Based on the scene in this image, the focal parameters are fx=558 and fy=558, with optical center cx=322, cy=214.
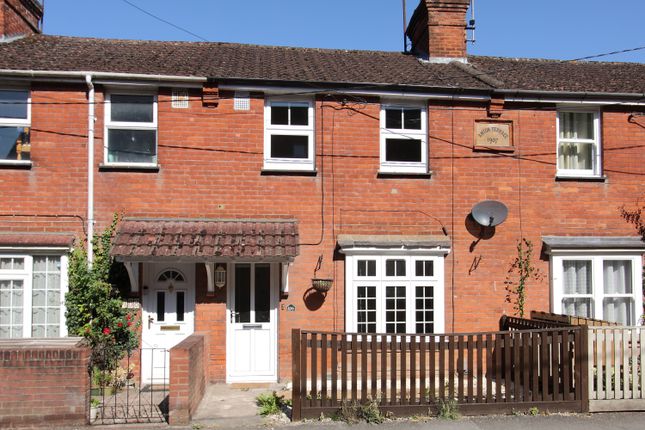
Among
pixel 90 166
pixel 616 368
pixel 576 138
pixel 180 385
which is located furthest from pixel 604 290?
pixel 90 166

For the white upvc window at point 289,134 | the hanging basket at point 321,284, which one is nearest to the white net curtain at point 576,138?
the white upvc window at point 289,134

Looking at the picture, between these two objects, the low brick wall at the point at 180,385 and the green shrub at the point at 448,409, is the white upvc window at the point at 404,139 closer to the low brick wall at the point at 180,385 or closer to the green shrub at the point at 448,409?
the green shrub at the point at 448,409

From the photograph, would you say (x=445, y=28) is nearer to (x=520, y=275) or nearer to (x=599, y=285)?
(x=520, y=275)

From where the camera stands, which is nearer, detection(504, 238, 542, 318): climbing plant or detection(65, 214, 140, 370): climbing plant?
detection(65, 214, 140, 370): climbing plant

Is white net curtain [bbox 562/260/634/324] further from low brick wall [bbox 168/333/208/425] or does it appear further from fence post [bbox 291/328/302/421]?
low brick wall [bbox 168/333/208/425]

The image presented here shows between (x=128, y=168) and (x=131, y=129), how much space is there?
75 cm

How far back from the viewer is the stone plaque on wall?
10.9 meters

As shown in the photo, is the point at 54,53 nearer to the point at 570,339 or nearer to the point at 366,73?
the point at 366,73

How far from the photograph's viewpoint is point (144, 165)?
33.1ft

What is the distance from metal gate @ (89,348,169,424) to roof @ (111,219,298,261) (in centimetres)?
156

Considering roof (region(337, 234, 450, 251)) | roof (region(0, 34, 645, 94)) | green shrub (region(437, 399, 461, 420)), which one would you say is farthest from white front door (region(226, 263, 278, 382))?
roof (region(0, 34, 645, 94))

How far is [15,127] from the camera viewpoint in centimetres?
993

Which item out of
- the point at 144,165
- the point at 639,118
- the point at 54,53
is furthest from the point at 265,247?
the point at 639,118

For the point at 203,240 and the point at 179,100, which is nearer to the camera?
the point at 203,240
